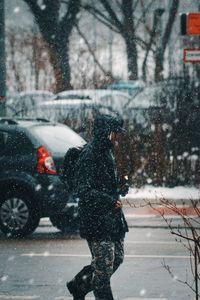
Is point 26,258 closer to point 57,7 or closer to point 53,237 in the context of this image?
point 53,237

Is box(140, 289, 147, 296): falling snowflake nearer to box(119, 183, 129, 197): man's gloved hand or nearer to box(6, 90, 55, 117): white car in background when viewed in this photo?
box(119, 183, 129, 197): man's gloved hand

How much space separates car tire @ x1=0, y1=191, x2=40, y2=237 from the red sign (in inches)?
151

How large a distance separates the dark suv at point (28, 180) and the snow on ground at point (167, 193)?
4.92 m

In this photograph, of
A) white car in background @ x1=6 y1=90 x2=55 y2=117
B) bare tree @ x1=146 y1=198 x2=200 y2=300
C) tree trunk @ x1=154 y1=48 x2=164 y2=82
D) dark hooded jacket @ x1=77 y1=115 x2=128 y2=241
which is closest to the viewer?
bare tree @ x1=146 y1=198 x2=200 y2=300

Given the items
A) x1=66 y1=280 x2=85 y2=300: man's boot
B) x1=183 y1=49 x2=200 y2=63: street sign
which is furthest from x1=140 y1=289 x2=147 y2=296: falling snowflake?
x1=183 y1=49 x2=200 y2=63: street sign

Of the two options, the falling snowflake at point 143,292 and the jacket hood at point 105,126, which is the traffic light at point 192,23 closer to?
the falling snowflake at point 143,292

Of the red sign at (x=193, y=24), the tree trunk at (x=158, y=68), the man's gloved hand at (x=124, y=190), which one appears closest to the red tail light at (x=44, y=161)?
the red sign at (x=193, y=24)

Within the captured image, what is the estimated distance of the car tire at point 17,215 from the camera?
48.6ft

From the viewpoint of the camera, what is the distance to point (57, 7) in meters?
33.4

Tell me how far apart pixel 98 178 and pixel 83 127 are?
1273cm

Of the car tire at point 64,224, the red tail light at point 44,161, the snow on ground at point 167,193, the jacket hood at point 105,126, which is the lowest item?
the snow on ground at point 167,193

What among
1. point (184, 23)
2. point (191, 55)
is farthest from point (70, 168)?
point (184, 23)

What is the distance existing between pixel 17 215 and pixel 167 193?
605 cm

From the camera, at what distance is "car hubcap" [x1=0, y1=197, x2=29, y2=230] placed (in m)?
14.8
